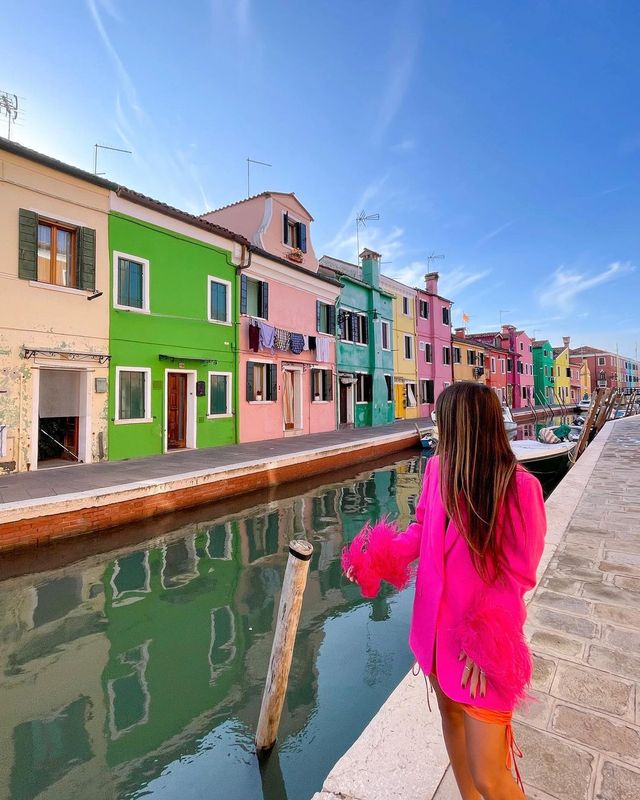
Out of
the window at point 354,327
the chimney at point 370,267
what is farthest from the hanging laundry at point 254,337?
the chimney at point 370,267

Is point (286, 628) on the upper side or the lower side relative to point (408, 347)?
lower

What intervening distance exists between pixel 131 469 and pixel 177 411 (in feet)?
12.5

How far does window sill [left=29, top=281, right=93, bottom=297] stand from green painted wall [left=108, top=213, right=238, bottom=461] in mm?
676

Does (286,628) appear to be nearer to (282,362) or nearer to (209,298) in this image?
(209,298)

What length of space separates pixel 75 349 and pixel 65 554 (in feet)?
18.4

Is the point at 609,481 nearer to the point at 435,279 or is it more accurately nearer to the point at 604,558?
the point at 604,558

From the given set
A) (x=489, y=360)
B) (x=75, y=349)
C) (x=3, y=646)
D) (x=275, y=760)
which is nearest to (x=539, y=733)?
(x=275, y=760)

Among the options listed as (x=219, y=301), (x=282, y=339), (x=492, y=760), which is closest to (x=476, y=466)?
(x=492, y=760)

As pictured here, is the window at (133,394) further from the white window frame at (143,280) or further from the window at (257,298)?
the window at (257,298)

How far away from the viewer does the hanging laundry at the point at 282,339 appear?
610 inches

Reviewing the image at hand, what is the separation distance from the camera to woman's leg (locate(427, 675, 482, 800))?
4.72 feet

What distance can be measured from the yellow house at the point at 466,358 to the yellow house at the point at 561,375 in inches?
841

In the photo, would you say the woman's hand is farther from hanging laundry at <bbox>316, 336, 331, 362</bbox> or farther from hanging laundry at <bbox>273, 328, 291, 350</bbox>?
hanging laundry at <bbox>316, 336, 331, 362</bbox>

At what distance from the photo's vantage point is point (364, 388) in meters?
21.5
